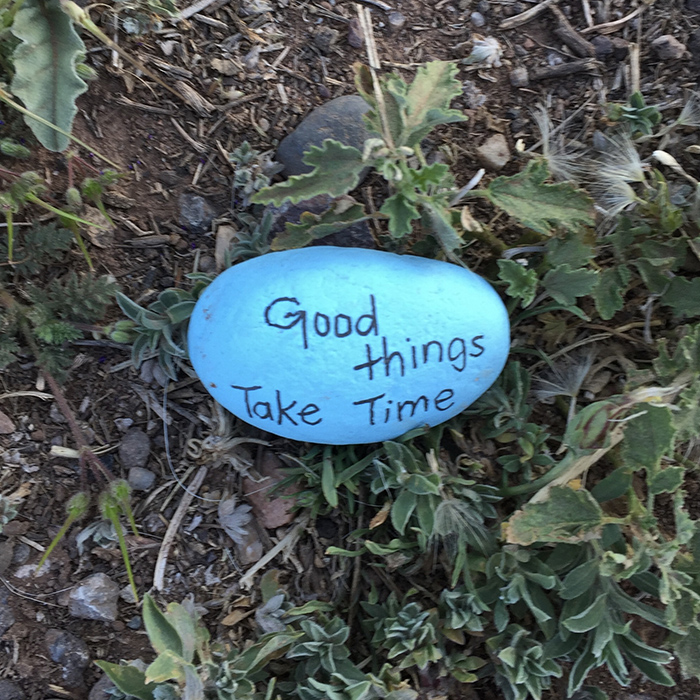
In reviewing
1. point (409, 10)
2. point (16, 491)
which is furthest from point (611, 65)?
point (16, 491)

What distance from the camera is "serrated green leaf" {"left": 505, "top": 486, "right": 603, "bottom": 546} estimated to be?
1501 mm

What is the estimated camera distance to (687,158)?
199 centimetres

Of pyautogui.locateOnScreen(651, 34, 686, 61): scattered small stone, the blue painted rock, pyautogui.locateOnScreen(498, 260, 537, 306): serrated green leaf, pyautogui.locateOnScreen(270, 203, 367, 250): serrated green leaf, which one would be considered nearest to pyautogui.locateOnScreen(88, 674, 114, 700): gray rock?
the blue painted rock

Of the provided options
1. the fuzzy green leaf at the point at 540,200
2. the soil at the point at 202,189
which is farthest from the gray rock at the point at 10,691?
the fuzzy green leaf at the point at 540,200

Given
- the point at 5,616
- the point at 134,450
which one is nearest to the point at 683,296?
the point at 134,450

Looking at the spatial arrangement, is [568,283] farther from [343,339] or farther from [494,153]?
[343,339]

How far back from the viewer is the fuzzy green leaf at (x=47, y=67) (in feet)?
5.49

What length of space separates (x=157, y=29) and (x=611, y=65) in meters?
1.37

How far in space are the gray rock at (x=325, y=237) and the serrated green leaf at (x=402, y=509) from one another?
2.18ft

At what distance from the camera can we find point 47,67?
5.58 ft

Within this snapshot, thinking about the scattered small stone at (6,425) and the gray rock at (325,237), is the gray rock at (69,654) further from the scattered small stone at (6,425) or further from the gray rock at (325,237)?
the gray rock at (325,237)

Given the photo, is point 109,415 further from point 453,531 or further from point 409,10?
point 409,10

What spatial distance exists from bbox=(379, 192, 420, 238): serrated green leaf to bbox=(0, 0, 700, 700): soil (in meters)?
0.41

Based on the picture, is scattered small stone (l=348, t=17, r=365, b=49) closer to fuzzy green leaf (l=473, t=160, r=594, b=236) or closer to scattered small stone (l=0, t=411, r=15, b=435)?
fuzzy green leaf (l=473, t=160, r=594, b=236)
